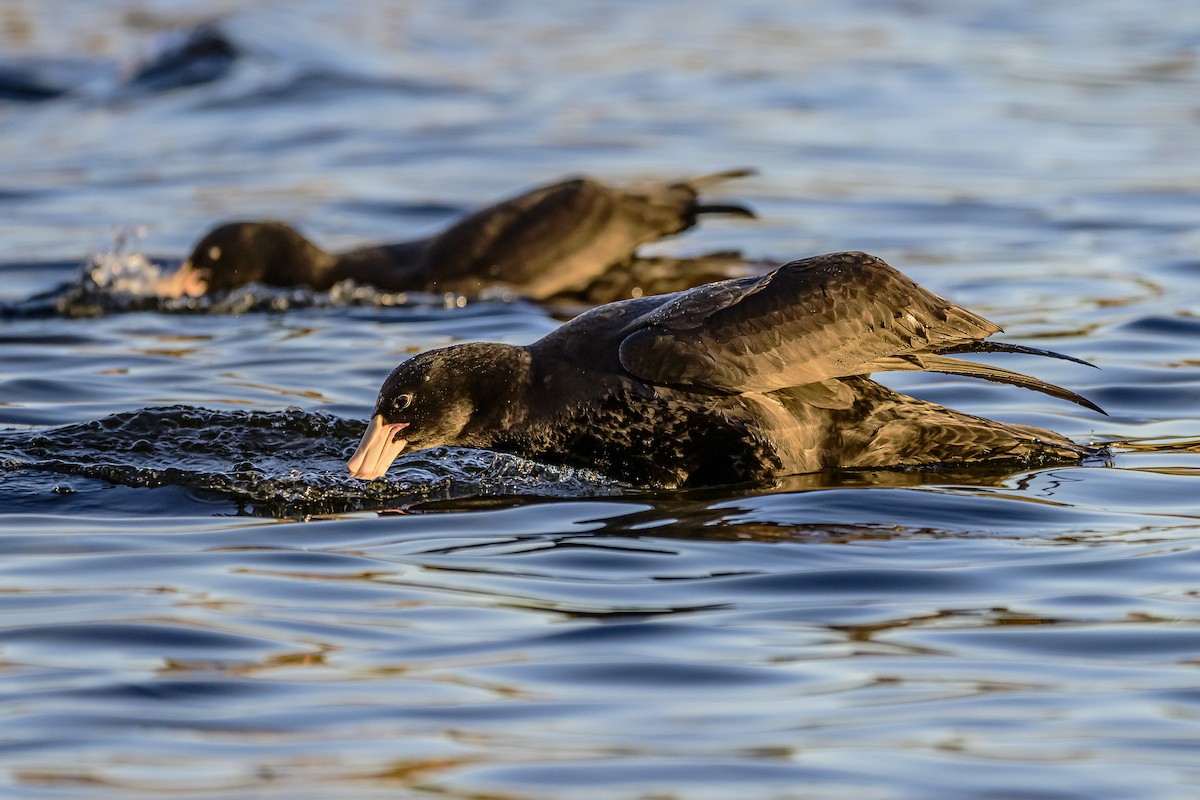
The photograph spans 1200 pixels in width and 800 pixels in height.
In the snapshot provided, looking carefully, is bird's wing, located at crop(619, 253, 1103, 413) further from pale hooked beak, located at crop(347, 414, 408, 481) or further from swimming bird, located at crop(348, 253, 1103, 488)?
pale hooked beak, located at crop(347, 414, 408, 481)

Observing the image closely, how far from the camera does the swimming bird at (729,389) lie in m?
6.79

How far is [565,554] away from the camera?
6.02 meters

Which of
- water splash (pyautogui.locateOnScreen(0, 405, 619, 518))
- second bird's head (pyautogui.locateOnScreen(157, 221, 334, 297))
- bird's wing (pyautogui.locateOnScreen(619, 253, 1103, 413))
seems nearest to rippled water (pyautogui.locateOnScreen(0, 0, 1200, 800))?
water splash (pyautogui.locateOnScreen(0, 405, 619, 518))

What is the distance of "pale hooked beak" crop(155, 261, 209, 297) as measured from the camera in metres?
11.8

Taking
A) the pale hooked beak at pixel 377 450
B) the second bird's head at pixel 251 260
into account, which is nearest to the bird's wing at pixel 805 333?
the pale hooked beak at pixel 377 450

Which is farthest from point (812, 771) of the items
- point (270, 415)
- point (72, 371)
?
point (72, 371)

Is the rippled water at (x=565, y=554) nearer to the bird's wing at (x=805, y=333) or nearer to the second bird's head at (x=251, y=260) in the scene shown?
the second bird's head at (x=251, y=260)

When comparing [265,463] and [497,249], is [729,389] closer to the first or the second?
[265,463]

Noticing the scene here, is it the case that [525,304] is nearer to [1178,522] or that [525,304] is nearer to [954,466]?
[954,466]

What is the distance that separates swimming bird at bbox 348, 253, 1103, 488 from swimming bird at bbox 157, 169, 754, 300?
4323mm

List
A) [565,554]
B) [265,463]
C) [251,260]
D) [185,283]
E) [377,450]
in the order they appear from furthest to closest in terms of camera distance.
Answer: [251,260] < [185,283] < [265,463] < [377,450] < [565,554]

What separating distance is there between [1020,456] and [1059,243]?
5.87 metres

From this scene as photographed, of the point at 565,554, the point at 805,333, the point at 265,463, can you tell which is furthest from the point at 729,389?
the point at 265,463

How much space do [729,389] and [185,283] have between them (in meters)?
6.00
